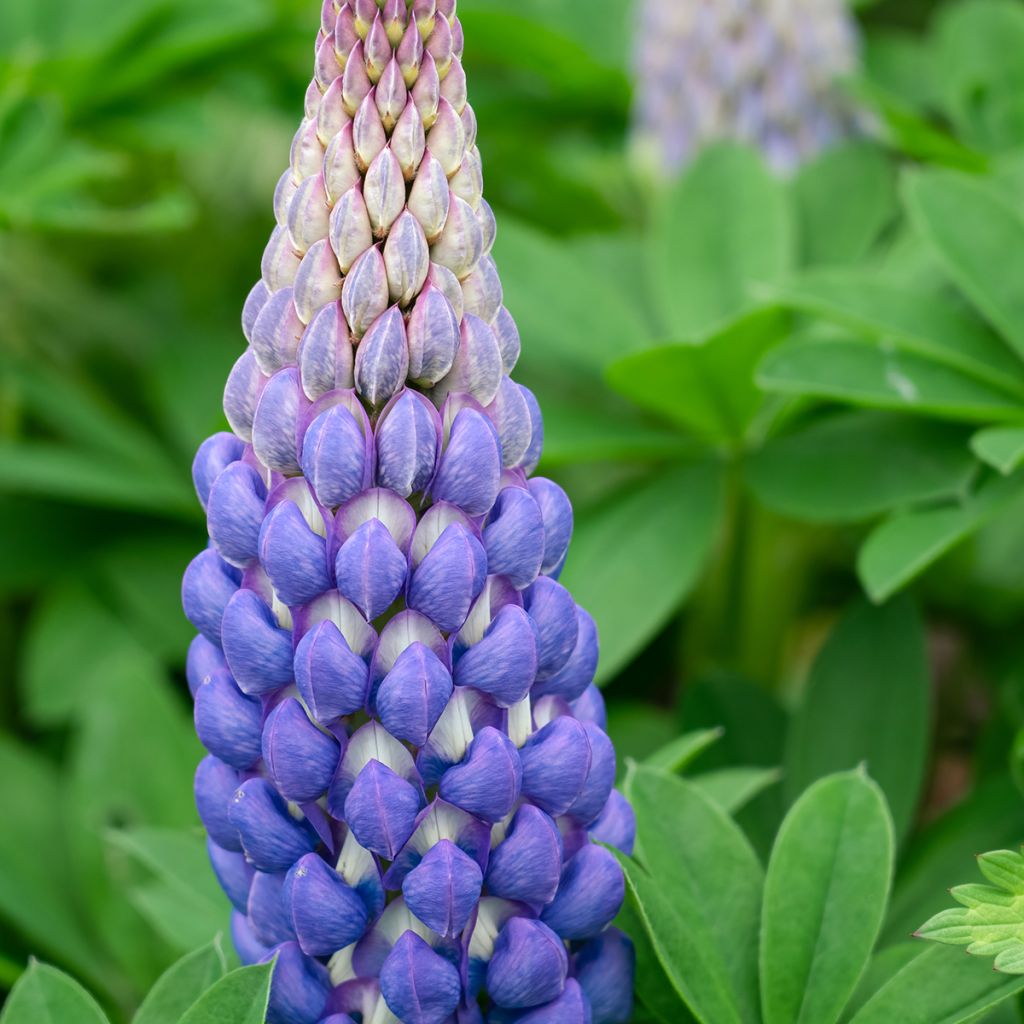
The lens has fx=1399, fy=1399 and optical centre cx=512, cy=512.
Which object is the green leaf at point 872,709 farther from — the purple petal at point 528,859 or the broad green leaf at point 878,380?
the purple petal at point 528,859

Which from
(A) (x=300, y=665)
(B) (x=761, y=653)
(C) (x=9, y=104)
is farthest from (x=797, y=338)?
(C) (x=9, y=104)

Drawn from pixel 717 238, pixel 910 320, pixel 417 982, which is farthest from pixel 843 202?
pixel 417 982

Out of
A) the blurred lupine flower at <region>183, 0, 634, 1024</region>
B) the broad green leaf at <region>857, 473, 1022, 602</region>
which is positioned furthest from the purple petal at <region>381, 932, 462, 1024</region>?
the broad green leaf at <region>857, 473, 1022, 602</region>

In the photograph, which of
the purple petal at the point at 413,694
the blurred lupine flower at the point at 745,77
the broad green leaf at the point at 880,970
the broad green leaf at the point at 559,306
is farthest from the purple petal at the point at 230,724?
the blurred lupine flower at the point at 745,77

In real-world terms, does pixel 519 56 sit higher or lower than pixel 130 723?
higher

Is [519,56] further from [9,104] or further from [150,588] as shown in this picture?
[150,588]

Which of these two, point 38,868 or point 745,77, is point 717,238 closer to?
point 745,77
